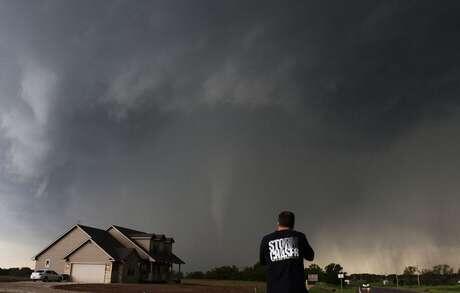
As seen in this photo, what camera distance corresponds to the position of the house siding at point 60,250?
219 ft

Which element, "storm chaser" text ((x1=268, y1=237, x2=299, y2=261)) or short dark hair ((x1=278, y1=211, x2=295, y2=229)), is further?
short dark hair ((x1=278, y1=211, x2=295, y2=229))

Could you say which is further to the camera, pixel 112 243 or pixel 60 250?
pixel 112 243

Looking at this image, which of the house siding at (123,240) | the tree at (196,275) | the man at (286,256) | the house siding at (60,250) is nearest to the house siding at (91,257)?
the house siding at (60,250)

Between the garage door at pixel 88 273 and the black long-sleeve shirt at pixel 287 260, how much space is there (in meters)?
61.2

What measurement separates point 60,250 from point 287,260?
222ft

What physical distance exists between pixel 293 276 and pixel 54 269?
2645 inches

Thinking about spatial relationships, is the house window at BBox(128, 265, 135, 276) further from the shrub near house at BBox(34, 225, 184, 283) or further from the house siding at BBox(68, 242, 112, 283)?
the house siding at BBox(68, 242, 112, 283)

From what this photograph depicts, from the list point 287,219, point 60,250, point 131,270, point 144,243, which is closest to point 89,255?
point 60,250

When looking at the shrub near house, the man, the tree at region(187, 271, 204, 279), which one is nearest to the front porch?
the shrub near house

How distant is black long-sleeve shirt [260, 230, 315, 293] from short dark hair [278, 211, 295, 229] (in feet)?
0.29

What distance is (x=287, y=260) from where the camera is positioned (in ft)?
19.5

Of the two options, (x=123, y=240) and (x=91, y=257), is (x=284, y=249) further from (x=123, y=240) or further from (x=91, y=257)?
(x=123, y=240)

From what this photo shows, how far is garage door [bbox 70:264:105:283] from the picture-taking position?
207ft

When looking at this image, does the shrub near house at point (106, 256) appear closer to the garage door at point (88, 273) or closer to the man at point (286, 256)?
the garage door at point (88, 273)
